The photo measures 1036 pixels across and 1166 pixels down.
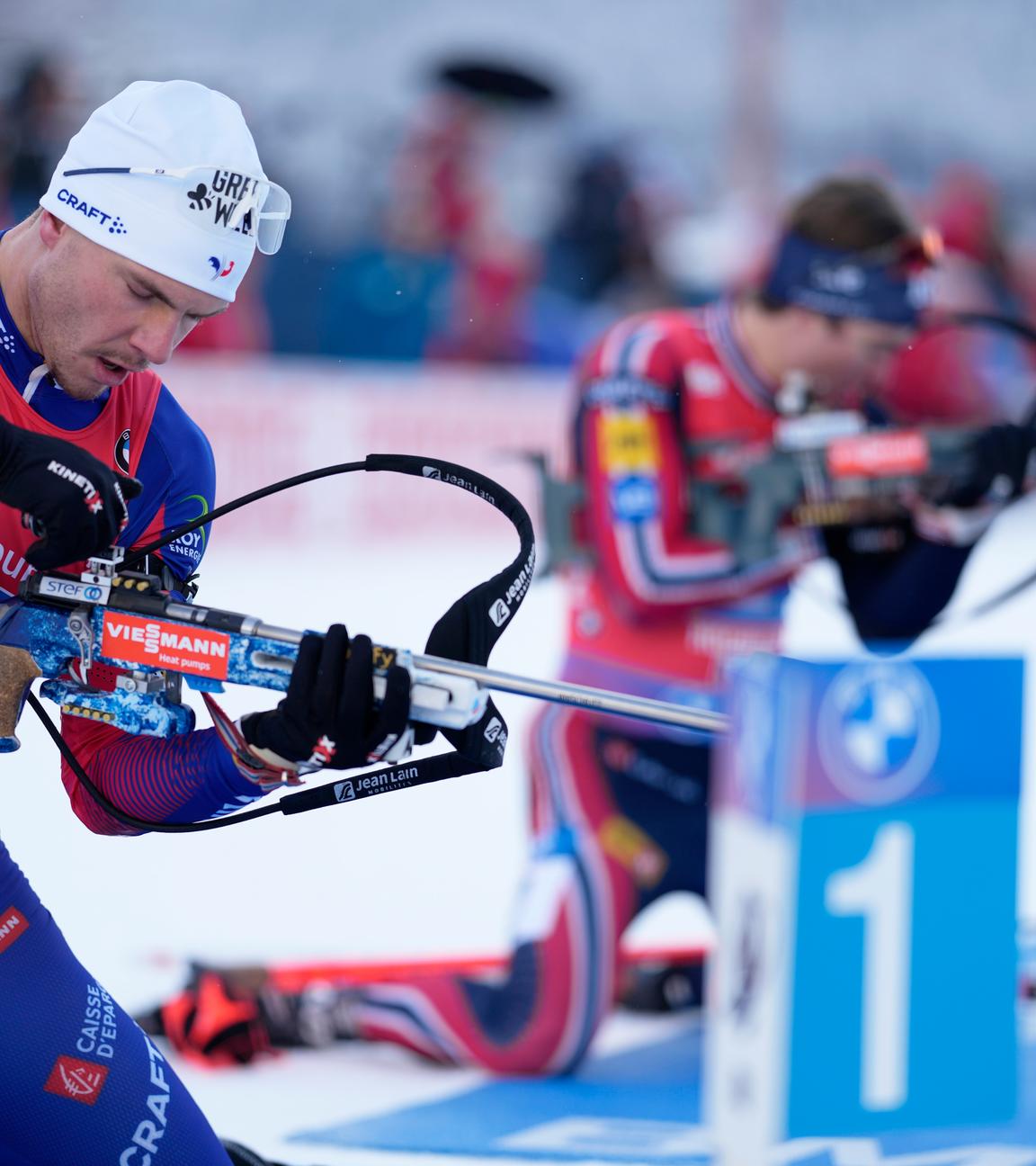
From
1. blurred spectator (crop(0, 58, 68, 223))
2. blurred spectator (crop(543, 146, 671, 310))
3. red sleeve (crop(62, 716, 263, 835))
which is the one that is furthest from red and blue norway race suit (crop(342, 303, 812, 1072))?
blurred spectator (crop(543, 146, 671, 310))

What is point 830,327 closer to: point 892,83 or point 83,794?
point 83,794

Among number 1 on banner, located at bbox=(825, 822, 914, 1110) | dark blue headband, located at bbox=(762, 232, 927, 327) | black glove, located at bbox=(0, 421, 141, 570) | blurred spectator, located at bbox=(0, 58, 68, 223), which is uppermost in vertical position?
blurred spectator, located at bbox=(0, 58, 68, 223)

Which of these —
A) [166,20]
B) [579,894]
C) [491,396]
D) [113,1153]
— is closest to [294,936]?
[579,894]

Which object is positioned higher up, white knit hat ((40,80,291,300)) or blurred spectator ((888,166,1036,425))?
blurred spectator ((888,166,1036,425))

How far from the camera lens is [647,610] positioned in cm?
363

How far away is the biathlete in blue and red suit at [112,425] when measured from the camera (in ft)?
6.43

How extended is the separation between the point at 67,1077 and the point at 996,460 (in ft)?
7.47

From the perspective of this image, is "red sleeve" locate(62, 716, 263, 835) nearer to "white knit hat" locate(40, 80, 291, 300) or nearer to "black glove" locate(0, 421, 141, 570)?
"black glove" locate(0, 421, 141, 570)

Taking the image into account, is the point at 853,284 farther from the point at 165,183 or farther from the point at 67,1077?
the point at 67,1077

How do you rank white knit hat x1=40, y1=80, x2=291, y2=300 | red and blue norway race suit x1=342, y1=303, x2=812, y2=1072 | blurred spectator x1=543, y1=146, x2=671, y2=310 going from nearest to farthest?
white knit hat x1=40, y1=80, x2=291, y2=300 → red and blue norway race suit x1=342, y1=303, x2=812, y2=1072 → blurred spectator x1=543, y1=146, x2=671, y2=310

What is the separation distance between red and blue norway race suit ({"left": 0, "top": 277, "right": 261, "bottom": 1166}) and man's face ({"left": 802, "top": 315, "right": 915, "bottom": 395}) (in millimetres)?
1757

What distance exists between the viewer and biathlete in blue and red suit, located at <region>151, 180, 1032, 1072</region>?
3521 millimetres

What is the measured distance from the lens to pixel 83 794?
230cm

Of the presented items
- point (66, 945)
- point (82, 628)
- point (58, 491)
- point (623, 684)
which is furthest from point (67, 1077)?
point (623, 684)
